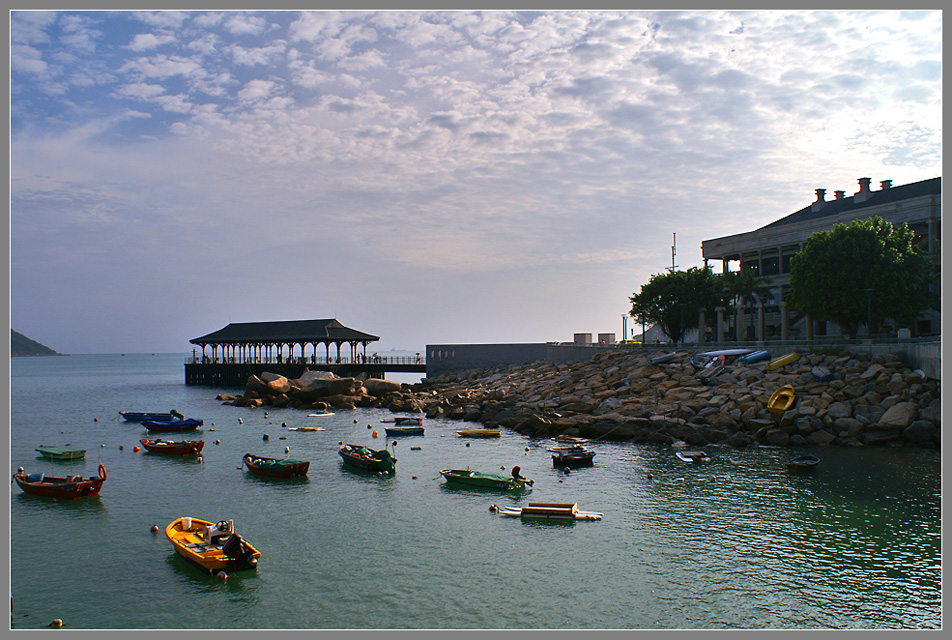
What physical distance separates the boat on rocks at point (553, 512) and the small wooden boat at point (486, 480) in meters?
4.52

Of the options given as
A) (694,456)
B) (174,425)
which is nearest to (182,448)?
(174,425)

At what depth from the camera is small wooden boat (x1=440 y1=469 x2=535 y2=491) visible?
34.2 meters

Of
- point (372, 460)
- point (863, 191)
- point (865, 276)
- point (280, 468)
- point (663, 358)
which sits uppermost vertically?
point (863, 191)

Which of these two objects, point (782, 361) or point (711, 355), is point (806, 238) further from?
point (782, 361)

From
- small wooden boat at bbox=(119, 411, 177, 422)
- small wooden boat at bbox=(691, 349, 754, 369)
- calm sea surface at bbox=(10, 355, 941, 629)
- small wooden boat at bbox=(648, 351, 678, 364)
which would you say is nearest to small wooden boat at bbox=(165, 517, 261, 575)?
calm sea surface at bbox=(10, 355, 941, 629)

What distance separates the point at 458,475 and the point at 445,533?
8.41 m

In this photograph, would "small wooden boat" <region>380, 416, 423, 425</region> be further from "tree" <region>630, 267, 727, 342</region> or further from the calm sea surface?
"tree" <region>630, 267, 727, 342</region>

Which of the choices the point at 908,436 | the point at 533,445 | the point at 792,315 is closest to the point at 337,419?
the point at 533,445

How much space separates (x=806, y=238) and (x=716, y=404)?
40.0 m

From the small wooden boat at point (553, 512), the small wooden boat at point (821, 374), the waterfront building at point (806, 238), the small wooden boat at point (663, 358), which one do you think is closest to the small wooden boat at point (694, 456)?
the small wooden boat at point (553, 512)

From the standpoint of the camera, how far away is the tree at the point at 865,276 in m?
56.3

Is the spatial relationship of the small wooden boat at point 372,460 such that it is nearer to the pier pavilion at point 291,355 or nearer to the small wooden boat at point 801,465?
the small wooden boat at point 801,465

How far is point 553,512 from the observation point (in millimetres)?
28578

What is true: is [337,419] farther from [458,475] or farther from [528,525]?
[528,525]
